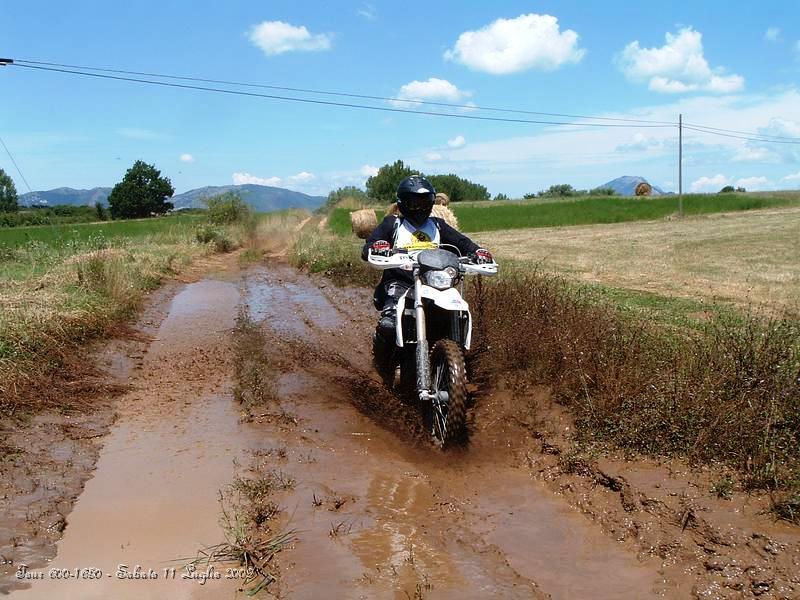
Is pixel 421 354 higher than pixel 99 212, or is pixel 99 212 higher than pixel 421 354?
pixel 99 212

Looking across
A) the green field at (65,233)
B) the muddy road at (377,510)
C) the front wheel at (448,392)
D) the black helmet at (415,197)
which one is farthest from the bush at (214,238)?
the front wheel at (448,392)

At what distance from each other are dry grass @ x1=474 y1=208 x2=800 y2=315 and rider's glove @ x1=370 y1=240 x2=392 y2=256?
14.7 ft

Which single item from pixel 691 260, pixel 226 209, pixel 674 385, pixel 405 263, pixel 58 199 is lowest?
pixel 691 260

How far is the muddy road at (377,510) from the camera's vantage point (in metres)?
3.56

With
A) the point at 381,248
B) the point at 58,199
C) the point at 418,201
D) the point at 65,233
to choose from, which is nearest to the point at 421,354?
the point at 381,248

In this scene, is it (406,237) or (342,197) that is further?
(342,197)

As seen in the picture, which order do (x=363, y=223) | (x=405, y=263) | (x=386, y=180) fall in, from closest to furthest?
(x=405, y=263), (x=363, y=223), (x=386, y=180)

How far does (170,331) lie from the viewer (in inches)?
421

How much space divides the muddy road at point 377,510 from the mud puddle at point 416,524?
0.5 inches

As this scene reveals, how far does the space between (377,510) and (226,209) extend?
31.4 meters

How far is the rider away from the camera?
652 centimetres

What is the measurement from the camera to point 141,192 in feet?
270

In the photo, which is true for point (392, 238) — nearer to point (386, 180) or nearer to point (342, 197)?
point (342, 197)

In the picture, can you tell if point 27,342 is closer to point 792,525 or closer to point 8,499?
point 8,499
